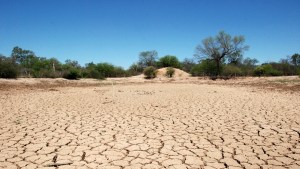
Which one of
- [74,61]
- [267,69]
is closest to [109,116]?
[267,69]

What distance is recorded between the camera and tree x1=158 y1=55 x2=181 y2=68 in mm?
63719

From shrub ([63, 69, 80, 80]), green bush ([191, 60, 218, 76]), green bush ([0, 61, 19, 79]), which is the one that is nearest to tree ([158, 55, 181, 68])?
green bush ([191, 60, 218, 76])

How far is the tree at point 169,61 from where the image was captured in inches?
2509

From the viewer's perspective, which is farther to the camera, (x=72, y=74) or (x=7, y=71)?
(x=72, y=74)

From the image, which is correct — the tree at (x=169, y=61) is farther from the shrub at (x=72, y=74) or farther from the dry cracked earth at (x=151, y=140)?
the dry cracked earth at (x=151, y=140)

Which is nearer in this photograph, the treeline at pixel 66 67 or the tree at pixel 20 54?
the treeline at pixel 66 67

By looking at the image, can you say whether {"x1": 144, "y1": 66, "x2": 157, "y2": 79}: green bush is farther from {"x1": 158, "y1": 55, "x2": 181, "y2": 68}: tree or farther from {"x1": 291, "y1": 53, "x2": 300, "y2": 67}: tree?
{"x1": 291, "y1": 53, "x2": 300, "y2": 67}: tree

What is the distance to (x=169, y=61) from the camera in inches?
2517

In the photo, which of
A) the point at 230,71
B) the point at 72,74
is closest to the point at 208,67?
the point at 230,71

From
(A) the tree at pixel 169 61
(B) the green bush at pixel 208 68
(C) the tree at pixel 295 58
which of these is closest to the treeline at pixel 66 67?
(A) the tree at pixel 169 61

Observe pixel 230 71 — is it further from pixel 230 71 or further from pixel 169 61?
pixel 169 61

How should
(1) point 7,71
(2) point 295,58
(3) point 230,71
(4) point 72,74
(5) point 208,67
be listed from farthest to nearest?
(2) point 295,58, (5) point 208,67, (3) point 230,71, (4) point 72,74, (1) point 7,71

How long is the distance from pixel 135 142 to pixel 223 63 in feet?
121

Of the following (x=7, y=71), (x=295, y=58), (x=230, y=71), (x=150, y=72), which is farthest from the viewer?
(x=295, y=58)
